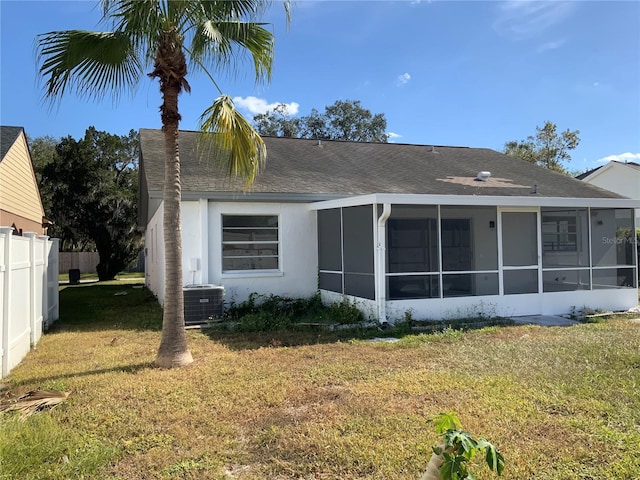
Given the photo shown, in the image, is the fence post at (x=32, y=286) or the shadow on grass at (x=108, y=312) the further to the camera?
the shadow on grass at (x=108, y=312)

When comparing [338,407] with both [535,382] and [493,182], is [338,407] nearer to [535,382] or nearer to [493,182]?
[535,382]

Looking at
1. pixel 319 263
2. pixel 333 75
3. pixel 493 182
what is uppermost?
pixel 333 75

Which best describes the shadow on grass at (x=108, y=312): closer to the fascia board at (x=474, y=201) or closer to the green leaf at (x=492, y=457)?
the fascia board at (x=474, y=201)

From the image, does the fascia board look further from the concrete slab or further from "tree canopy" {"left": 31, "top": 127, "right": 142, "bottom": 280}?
"tree canopy" {"left": 31, "top": 127, "right": 142, "bottom": 280}

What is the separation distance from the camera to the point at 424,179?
14438 millimetres

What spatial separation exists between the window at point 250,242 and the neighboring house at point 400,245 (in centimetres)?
3

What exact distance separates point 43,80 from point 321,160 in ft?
30.7

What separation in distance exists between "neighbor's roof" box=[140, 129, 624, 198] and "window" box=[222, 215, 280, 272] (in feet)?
2.79

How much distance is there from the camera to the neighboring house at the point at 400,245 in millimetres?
9930

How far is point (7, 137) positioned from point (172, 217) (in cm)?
1140

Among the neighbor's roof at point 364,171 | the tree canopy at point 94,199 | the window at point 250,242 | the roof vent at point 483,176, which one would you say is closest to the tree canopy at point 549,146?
the neighbor's roof at point 364,171

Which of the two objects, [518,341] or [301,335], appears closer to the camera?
[518,341]

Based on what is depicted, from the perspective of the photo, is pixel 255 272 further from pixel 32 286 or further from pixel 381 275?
pixel 32 286

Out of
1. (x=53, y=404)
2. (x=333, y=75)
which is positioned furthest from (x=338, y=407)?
A: (x=333, y=75)
